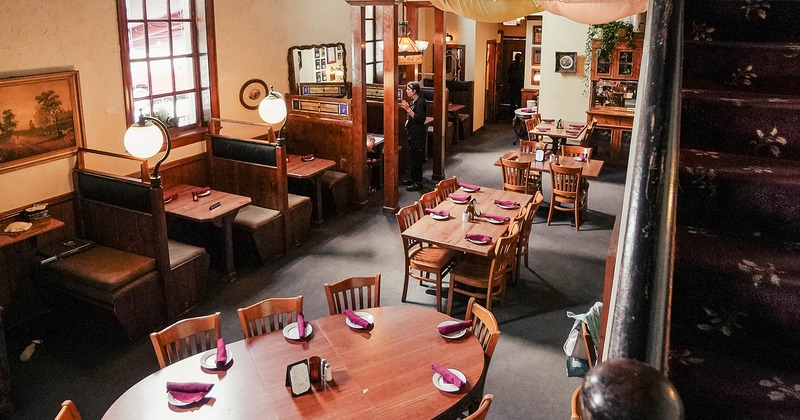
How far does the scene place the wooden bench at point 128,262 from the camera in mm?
5531

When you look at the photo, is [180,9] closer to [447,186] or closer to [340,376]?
[447,186]

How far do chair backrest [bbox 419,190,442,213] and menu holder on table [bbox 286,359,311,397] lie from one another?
3.41m

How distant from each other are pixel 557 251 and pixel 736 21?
205 inches

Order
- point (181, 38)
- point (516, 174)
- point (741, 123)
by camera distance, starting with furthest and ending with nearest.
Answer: point (516, 174) < point (181, 38) < point (741, 123)

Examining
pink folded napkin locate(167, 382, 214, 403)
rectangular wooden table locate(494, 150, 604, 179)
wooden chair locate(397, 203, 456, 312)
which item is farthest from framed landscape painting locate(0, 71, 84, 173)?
rectangular wooden table locate(494, 150, 604, 179)

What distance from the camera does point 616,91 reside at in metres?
11.8

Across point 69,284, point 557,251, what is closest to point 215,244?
point 69,284

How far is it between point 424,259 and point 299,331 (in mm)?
2288

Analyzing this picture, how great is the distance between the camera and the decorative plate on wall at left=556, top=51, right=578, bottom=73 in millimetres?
12312

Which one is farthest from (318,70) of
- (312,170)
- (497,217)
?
(497,217)

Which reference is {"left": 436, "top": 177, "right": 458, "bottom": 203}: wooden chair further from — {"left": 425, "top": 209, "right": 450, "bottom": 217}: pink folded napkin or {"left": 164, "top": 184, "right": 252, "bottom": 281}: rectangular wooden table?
{"left": 164, "top": 184, "right": 252, "bottom": 281}: rectangular wooden table

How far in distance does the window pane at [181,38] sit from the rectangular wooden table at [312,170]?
185cm

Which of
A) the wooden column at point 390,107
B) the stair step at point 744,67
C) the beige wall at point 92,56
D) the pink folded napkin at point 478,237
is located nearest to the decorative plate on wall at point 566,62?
the wooden column at point 390,107

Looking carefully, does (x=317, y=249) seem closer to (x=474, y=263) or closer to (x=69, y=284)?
(x=474, y=263)
